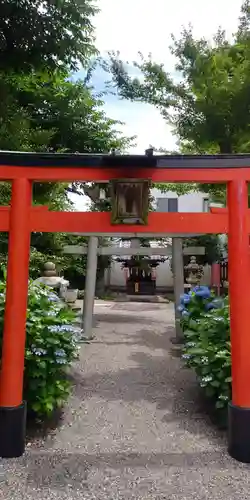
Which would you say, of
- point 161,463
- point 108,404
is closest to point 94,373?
point 108,404

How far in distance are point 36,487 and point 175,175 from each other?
106 inches

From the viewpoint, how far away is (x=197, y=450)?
3.42m

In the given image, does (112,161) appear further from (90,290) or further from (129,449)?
(90,290)

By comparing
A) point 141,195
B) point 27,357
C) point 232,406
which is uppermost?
point 141,195

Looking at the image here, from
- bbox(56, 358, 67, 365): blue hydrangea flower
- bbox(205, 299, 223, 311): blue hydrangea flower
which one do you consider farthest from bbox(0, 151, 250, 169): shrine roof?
bbox(205, 299, 223, 311): blue hydrangea flower

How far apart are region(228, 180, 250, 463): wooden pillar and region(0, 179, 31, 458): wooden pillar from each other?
1.79 m

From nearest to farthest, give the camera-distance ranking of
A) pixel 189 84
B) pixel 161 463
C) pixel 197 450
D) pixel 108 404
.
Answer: pixel 161 463 < pixel 197 450 < pixel 108 404 < pixel 189 84

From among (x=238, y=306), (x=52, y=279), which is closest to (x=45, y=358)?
(x=238, y=306)

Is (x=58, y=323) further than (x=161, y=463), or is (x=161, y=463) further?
(x=58, y=323)

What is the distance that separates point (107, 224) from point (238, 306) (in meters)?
1.35

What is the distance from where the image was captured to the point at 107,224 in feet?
11.3

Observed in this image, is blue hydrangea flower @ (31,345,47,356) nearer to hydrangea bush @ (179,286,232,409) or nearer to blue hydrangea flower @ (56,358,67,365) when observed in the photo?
blue hydrangea flower @ (56,358,67,365)

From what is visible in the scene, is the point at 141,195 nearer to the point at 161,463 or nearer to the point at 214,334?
the point at 214,334

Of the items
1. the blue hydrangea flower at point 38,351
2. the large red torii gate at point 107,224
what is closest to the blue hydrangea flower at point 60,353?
the blue hydrangea flower at point 38,351
